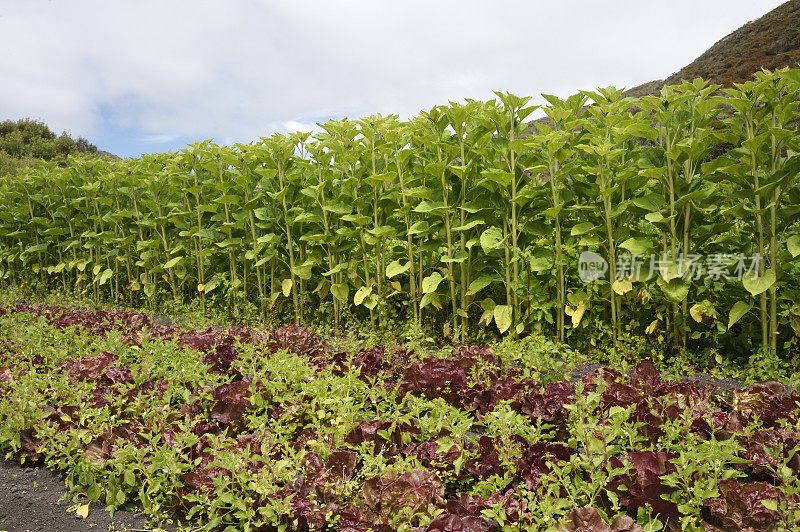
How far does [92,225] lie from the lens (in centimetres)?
784

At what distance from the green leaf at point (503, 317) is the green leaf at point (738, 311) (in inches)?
60.8

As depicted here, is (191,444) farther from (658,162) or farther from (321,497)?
(658,162)

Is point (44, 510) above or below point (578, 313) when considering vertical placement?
below

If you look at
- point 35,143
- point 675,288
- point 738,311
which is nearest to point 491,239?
point 675,288

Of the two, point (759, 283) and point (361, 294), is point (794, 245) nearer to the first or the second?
point (759, 283)

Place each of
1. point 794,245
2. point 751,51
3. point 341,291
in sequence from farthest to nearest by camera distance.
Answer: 1. point 751,51
2. point 341,291
3. point 794,245

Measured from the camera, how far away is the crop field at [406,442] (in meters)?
1.94

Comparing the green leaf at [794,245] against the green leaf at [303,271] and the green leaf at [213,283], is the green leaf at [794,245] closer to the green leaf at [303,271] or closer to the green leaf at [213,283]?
the green leaf at [303,271]

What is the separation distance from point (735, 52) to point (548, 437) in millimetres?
34026

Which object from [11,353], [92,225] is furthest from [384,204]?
[92,225]

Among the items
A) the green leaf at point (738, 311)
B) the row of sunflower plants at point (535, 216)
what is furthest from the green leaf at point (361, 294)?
the green leaf at point (738, 311)

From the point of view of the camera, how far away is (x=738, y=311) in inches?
143

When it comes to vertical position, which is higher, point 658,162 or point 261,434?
point 658,162

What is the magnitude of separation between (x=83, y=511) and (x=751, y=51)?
34.1 m
